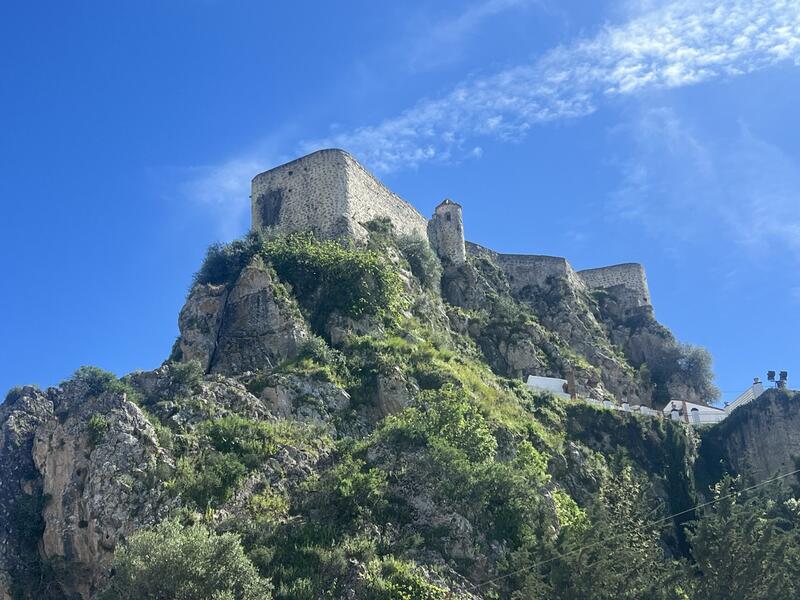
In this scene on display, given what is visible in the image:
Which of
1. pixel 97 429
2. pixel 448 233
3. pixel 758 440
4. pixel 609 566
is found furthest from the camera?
pixel 448 233

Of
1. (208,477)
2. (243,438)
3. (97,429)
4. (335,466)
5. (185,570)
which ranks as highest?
(97,429)

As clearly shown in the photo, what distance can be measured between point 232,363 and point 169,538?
49.8ft

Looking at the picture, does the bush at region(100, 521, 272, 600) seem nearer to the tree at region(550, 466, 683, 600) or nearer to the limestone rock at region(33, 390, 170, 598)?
the limestone rock at region(33, 390, 170, 598)

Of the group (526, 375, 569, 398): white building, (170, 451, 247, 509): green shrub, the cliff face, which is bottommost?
(170, 451, 247, 509): green shrub

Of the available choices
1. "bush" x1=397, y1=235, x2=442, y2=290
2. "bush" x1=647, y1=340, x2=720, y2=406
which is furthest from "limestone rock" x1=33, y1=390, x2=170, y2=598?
"bush" x1=647, y1=340, x2=720, y2=406

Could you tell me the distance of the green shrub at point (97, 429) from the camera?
Answer: 30953 millimetres

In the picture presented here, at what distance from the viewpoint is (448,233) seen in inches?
2320

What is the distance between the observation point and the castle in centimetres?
5069

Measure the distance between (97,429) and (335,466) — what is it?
8124 millimetres

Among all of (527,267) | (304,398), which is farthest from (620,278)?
(304,398)

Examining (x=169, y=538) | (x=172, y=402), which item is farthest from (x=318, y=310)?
(x=169, y=538)

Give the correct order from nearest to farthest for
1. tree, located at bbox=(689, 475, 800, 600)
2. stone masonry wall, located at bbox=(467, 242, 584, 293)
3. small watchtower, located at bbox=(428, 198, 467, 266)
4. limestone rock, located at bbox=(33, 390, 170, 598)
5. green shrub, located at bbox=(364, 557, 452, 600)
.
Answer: green shrub, located at bbox=(364, 557, 452, 600)
tree, located at bbox=(689, 475, 800, 600)
limestone rock, located at bbox=(33, 390, 170, 598)
small watchtower, located at bbox=(428, 198, 467, 266)
stone masonry wall, located at bbox=(467, 242, 584, 293)

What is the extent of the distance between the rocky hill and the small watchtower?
804 centimetres

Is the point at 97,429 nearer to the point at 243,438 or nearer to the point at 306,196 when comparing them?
the point at 243,438
